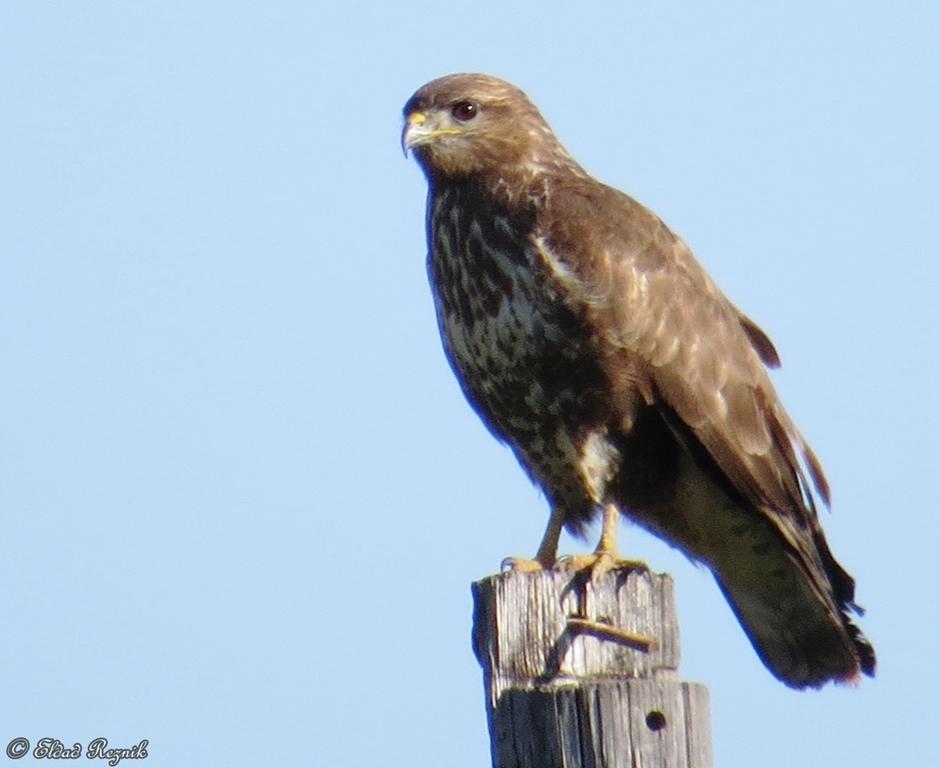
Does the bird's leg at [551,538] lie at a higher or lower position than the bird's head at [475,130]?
lower

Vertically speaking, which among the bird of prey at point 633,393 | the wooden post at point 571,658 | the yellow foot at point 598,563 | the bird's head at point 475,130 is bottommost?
the wooden post at point 571,658

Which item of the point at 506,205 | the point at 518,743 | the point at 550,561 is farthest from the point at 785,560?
the point at 518,743

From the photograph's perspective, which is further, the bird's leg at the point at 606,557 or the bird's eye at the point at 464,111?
the bird's eye at the point at 464,111

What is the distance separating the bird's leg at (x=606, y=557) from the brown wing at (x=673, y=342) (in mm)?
375

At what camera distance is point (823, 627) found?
17.6 ft

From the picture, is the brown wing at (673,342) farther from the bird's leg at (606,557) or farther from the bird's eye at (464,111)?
the bird's eye at (464,111)

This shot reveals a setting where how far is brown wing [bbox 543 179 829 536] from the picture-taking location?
530 centimetres

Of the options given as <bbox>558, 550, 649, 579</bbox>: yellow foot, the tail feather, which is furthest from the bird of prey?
<bbox>558, 550, 649, 579</bbox>: yellow foot

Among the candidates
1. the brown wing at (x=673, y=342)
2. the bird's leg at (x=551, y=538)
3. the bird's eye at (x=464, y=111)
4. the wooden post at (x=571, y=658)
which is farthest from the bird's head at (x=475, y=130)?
the wooden post at (x=571, y=658)

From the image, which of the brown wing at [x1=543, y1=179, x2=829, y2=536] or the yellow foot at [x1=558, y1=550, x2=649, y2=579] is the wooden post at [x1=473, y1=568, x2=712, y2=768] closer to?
the yellow foot at [x1=558, y1=550, x2=649, y2=579]

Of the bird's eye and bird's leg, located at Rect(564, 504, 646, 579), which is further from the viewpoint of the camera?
the bird's eye

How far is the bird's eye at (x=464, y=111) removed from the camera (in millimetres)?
6056

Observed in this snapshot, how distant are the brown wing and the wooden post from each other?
1.25 m

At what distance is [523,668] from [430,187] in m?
2.49
